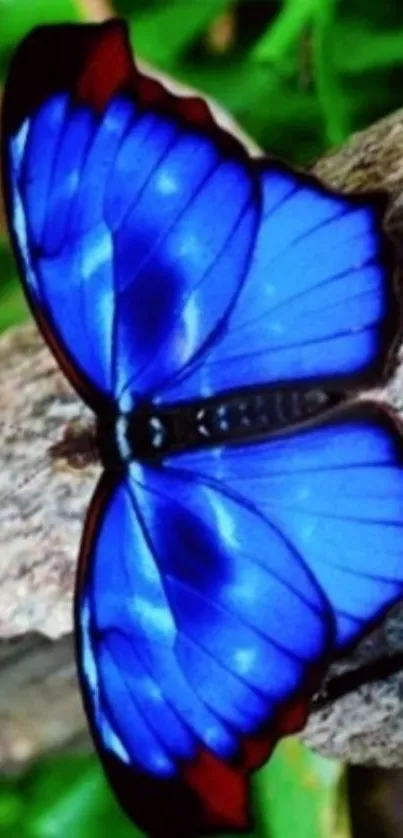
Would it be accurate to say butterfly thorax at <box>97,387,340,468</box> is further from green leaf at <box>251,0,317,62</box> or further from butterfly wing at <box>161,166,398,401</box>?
green leaf at <box>251,0,317,62</box>

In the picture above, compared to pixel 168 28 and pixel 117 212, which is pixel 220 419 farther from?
pixel 168 28

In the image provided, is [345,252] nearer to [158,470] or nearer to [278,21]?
[158,470]

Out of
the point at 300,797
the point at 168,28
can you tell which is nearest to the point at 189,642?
the point at 300,797

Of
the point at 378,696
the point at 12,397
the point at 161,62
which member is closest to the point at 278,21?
the point at 161,62

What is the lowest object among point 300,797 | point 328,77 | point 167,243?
point 300,797

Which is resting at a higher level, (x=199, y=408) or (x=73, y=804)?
(x=199, y=408)
